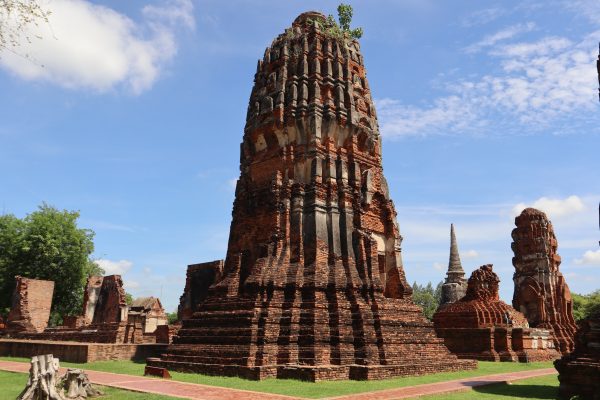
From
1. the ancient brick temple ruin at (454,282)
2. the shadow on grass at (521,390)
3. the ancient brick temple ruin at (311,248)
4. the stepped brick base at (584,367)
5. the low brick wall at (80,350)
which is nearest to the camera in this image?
the stepped brick base at (584,367)

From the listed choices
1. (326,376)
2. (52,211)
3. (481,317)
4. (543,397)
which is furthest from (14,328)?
(543,397)

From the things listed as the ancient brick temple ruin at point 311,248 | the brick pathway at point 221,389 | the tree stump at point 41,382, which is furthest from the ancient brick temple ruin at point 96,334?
the tree stump at point 41,382

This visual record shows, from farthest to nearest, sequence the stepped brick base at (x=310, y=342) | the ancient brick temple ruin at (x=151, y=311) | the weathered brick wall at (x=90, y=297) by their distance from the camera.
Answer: the ancient brick temple ruin at (x=151, y=311), the weathered brick wall at (x=90, y=297), the stepped brick base at (x=310, y=342)

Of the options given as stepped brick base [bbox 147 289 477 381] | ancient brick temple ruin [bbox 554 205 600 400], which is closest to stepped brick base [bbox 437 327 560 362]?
stepped brick base [bbox 147 289 477 381]

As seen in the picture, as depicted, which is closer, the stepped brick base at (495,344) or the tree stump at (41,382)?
the tree stump at (41,382)

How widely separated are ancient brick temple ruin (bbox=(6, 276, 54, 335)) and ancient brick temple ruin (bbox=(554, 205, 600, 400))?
25.7 m

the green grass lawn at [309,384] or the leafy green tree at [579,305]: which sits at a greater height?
the leafy green tree at [579,305]

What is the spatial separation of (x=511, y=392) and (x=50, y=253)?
30.2 m

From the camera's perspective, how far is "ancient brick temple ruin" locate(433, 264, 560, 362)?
20.5 m

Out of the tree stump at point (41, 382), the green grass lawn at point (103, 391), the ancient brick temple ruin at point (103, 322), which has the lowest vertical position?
the green grass lawn at point (103, 391)

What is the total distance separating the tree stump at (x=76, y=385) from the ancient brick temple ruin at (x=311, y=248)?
3.77 meters

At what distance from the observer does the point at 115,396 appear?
9.32m

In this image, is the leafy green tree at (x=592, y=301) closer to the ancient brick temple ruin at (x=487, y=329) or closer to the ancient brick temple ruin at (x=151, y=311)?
the ancient brick temple ruin at (x=487, y=329)

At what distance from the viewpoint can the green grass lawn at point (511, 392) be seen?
9.59 m
